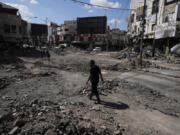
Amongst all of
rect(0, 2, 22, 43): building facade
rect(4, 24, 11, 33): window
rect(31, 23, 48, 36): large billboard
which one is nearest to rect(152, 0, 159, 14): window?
rect(0, 2, 22, 43): building facade

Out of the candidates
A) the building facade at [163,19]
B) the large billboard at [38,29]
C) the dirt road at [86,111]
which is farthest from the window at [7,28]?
the large billboard at [38,29]

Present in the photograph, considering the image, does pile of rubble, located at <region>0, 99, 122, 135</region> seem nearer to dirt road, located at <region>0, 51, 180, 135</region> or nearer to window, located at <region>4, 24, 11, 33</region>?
dirt road, located at <region>0, 51, 180, 135</region>

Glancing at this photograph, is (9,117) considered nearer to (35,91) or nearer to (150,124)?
(35,91)

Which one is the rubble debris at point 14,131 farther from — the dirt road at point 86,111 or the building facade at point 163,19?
the building facade at point 163,19

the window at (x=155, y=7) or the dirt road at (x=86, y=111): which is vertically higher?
the window at (x=155, y=7)

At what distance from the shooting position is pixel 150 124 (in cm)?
370

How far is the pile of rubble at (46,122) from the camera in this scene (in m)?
3.07

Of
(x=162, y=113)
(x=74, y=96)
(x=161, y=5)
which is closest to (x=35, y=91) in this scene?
(x=74, y=96)

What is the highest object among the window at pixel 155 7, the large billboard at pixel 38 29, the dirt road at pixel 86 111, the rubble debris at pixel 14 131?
the large billboard at pixel 38 29

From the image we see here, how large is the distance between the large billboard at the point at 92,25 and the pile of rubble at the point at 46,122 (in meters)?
44.0

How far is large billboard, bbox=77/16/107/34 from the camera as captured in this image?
148 ft

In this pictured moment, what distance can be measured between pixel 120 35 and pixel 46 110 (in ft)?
160

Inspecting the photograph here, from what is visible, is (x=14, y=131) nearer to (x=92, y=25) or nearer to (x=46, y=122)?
(x=46, y=122)

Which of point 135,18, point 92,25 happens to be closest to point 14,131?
point 135,18
